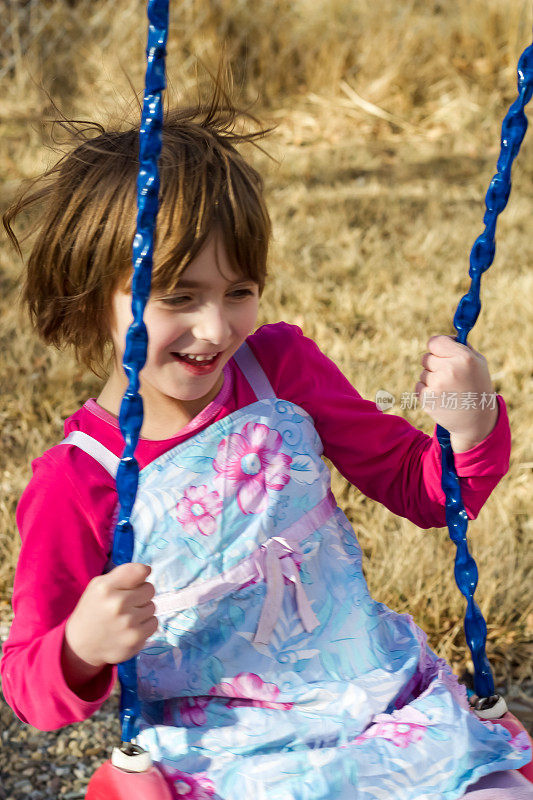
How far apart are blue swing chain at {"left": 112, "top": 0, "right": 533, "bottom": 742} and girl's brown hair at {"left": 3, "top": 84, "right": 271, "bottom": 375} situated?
0.19 m

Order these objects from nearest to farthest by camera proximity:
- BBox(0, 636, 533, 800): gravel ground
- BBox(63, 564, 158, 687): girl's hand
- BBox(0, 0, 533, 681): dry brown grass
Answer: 1. BBox(63, 564, 158, 687): girl's hand
2. BBox(0, 636, 533, 800): gravel ground
3. BBox(0, 0, 533, 681): dry brown grass

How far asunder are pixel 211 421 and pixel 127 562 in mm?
324

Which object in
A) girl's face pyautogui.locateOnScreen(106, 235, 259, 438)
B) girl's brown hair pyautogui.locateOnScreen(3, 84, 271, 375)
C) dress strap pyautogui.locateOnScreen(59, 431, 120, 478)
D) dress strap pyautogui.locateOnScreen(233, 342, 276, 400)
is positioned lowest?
dress strap pyautogui.locateOnScreen(59, 431, 120, 478)

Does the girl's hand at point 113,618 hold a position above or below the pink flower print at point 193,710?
above

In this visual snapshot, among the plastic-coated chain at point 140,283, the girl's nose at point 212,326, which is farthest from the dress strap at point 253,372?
the plastic-coated chain at point 140,283

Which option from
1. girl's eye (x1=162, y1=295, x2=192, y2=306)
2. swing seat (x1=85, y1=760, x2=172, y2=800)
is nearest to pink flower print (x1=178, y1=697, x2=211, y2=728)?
swing seat (x1=85, y1=760, x2=172, y2=800)

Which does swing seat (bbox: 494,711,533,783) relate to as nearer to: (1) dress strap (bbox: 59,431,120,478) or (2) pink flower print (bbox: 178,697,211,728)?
(2) pink flower print (bbox: 178,697,211,728)

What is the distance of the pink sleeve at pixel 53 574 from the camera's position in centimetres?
126

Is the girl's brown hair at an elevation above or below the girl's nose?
above

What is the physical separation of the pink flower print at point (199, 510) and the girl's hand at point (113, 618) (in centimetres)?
21

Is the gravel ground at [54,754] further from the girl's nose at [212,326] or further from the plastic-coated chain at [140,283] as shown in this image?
the girl's nose at [212,326]

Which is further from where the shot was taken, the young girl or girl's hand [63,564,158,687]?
the young girl

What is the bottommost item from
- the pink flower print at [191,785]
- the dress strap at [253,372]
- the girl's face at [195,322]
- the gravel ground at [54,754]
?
the gravel ground at [54,754]

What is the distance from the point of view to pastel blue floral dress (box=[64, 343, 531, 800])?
1.31 m
